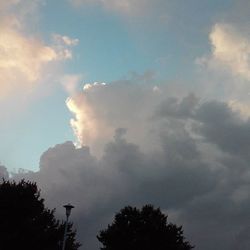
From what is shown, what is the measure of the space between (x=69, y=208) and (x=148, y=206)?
4342cm

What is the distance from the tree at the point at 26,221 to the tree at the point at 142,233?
1514 centimetres

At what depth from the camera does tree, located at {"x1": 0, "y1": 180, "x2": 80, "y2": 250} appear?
50578 millimetres

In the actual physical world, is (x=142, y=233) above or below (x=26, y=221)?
above

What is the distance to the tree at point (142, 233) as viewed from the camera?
233 ft

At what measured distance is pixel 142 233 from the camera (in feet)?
237

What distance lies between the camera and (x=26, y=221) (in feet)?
170

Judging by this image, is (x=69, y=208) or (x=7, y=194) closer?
(x=69, y=208)

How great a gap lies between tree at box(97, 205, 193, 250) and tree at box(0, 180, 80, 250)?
1514 centimetres

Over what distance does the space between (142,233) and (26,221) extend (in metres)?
25.5

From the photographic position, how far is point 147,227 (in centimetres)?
7350

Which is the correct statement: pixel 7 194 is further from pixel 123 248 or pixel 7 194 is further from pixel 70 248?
pixel 123 248

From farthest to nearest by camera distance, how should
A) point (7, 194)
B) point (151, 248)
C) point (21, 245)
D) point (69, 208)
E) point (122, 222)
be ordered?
1. point (122, 222)
2. point (151, 248)
3. point (7, 194)
4. point (21, 245)
5. point (69, 208)

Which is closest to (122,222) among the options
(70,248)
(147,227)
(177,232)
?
(147,227)

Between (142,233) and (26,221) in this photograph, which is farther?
(142,233)
